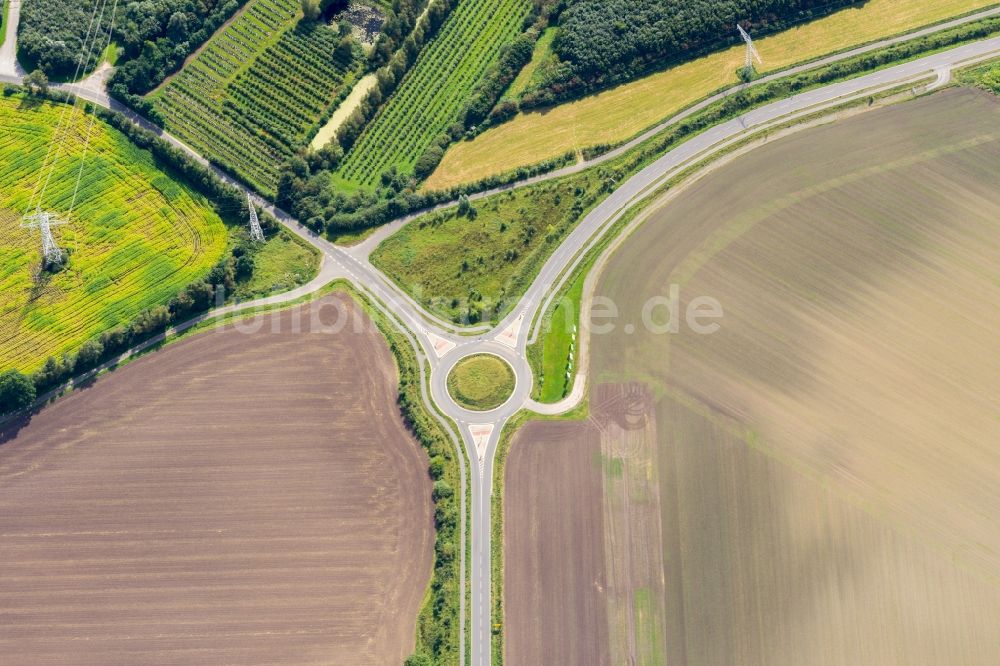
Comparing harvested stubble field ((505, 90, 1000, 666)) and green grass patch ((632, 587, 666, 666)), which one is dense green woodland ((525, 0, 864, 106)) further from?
green grass patch ((632, 587, 666, 666))

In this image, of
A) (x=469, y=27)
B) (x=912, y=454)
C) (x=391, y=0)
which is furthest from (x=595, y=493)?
(x=391, y=0)

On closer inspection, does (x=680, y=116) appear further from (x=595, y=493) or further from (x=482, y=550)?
(x=482, y=550)

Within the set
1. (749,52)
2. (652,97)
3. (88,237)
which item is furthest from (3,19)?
(749,52)

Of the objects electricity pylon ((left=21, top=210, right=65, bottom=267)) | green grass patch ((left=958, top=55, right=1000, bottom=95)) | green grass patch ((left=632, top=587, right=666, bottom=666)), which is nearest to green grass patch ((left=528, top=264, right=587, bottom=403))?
green grass patch ((left=632, top=587, right=666, bottom=666))

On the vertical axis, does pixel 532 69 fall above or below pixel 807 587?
above

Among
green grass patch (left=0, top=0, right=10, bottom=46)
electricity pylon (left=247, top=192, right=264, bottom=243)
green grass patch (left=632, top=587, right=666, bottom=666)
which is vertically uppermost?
green grass patch (left=0, top=0, right=10, bottom=46)

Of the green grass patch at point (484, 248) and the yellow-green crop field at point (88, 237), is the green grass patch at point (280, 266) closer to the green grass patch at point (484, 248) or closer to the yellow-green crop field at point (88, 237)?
the yellow-green crop field at point (88, 237)
